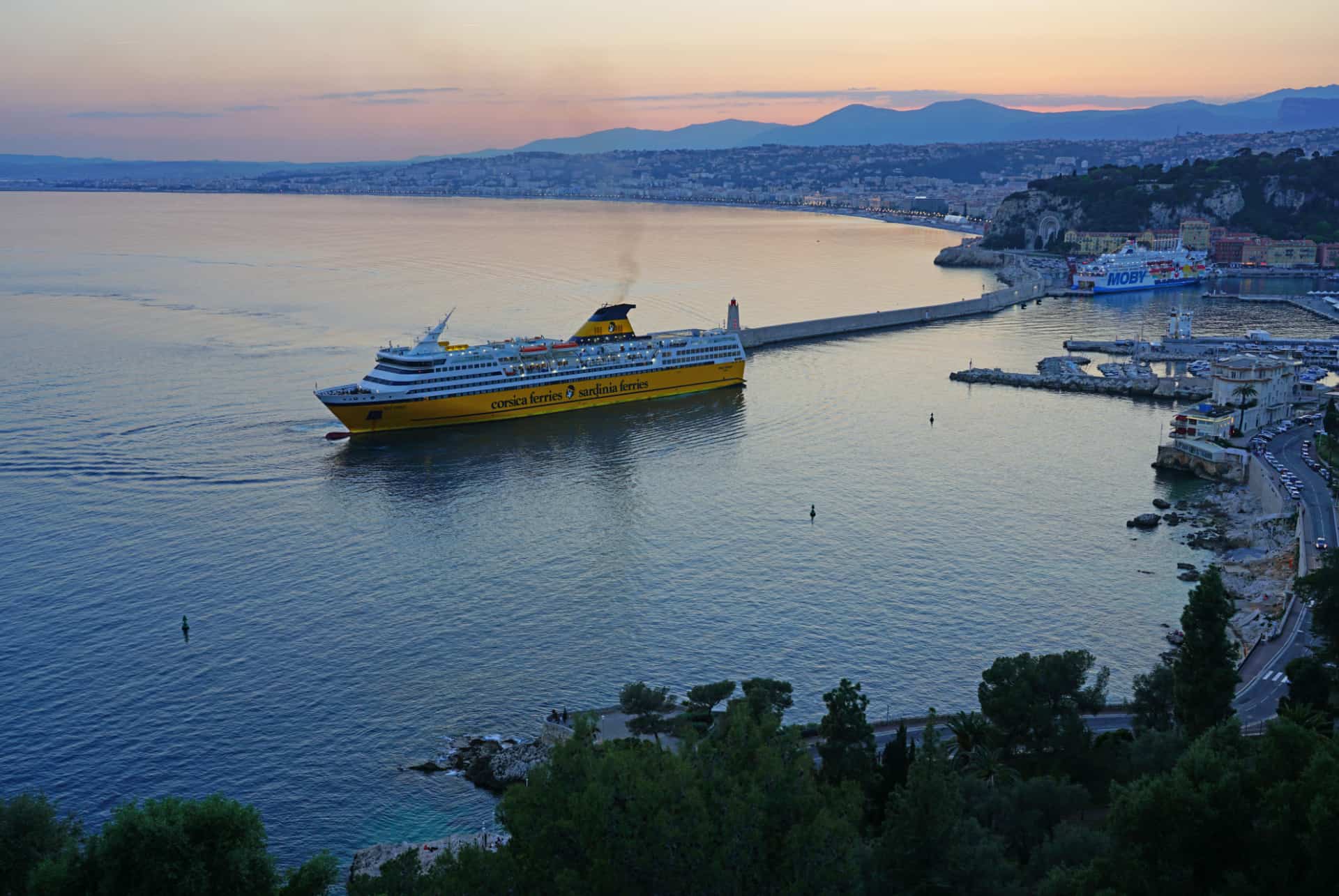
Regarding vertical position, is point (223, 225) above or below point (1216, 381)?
above

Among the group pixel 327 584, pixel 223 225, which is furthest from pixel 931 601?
pixel 223 225

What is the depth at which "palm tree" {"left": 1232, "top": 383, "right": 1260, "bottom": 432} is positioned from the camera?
2366 centimetres

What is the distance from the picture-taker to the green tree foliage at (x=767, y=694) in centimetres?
1074

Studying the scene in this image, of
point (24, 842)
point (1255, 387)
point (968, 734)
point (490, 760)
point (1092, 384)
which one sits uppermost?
point (24, 842)

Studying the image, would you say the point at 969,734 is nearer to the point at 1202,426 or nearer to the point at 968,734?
the point at 968,734

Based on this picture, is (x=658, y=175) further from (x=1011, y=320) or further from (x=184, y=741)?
(x=184, y=741)

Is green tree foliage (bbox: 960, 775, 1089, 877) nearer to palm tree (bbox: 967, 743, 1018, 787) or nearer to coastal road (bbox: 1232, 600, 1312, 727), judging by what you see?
palm tree (bbox: 967, 743, 1018, 787)

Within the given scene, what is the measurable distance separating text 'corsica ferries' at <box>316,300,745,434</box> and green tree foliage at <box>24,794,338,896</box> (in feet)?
57.9

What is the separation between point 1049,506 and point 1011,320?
84.3 ft

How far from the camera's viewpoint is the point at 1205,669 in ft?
34.3

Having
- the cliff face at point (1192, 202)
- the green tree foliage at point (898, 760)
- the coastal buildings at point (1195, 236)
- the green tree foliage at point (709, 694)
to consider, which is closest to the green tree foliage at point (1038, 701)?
the green tree foliage at point (898, 760)

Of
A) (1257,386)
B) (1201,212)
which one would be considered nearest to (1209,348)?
(1257,386)

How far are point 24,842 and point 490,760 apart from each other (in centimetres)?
457

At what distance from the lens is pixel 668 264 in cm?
5956
